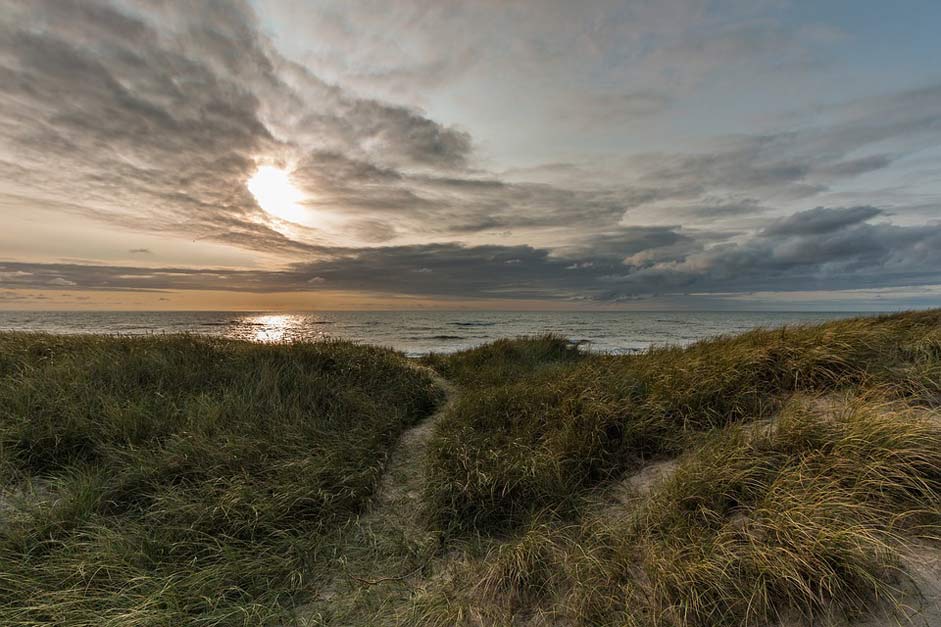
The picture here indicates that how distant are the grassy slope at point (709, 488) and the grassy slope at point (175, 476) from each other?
5.23ft

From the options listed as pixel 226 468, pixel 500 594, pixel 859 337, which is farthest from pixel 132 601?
pixel 859 337

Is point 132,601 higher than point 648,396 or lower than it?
lower

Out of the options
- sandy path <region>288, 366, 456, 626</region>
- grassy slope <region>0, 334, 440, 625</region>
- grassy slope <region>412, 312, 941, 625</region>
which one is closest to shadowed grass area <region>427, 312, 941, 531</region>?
grassy slope <region>412, 312, 941, 625</region>

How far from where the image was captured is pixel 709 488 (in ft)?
13.3

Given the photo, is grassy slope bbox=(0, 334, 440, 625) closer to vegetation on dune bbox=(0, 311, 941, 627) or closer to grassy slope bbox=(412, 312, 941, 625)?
vegetation on dune bbox=(0, 311, 941, 627)

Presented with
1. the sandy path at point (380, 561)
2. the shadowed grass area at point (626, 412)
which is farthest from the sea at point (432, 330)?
the sandy path at point (380, 561)

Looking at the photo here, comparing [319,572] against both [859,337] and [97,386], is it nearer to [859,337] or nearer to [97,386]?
[97,386]

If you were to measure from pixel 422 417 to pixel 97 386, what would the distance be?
6400 mm

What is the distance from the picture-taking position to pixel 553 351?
15562 millimetres

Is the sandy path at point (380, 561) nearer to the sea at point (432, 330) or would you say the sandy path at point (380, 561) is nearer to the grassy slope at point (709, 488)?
the grassy slope at point (709, 488)

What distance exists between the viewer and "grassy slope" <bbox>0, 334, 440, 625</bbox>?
3590 millimetres

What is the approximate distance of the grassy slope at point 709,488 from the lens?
3.03 meters

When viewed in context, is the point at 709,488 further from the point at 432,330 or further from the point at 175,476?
the point at 432,330

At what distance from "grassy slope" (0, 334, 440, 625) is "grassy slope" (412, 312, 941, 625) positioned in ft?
5.23
